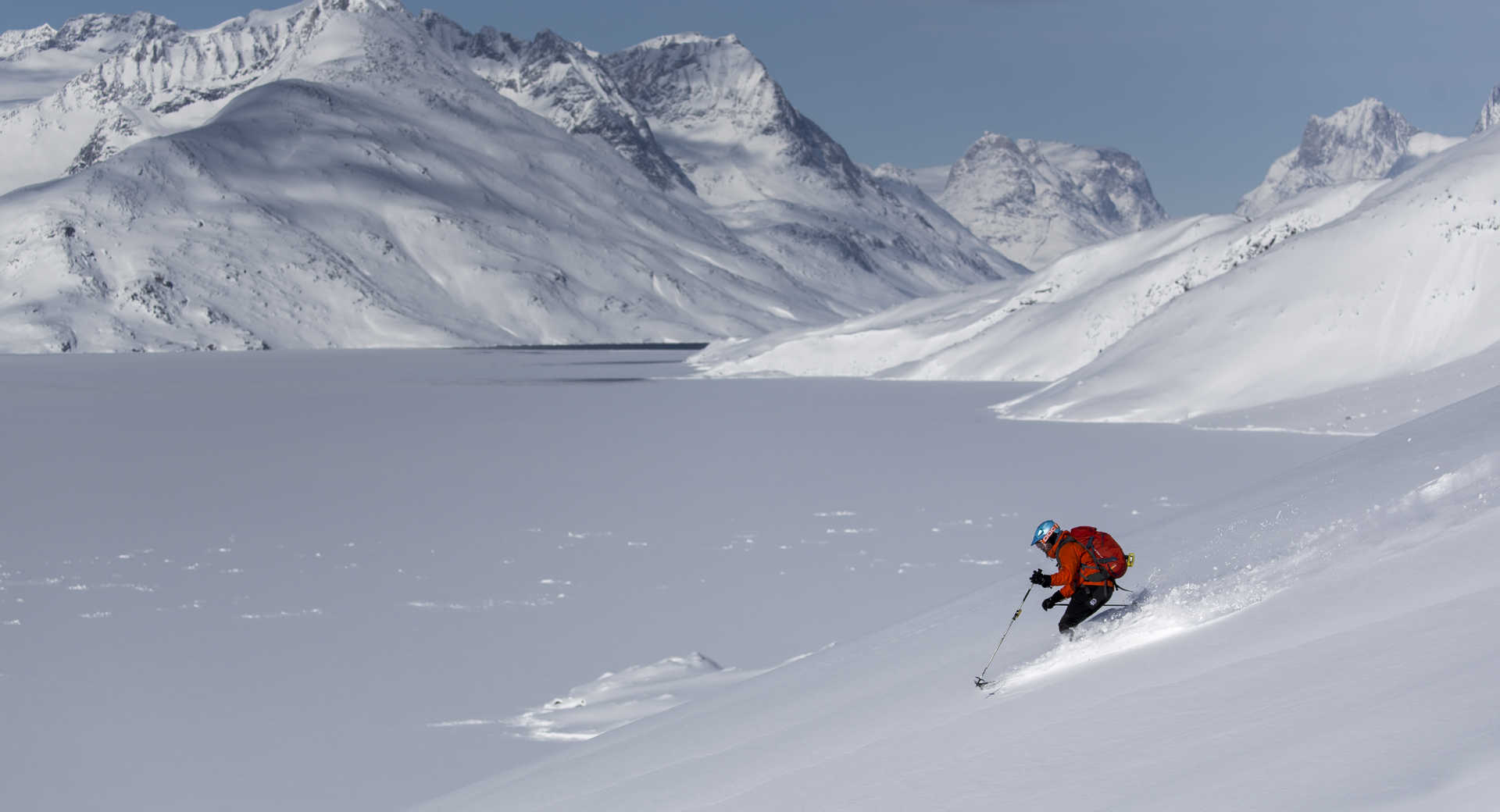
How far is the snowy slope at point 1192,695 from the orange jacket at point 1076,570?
1.15 feet

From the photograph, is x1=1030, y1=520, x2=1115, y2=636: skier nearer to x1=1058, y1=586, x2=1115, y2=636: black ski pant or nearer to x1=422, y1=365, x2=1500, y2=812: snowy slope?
x1=1058, y1=586, x2=1115, y2=636: black ski pant

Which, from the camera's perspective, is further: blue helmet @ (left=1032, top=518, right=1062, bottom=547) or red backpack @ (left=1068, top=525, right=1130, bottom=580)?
blue helmet @ (left=1032, top=518, right=1062, bottom=547)

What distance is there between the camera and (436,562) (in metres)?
21.5

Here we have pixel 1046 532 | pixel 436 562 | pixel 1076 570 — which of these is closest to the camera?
pixel 1076 570

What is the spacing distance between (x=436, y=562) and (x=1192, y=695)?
16040 millimetres

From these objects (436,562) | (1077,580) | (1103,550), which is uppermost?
(1103,550)

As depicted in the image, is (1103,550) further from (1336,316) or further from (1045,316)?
→ (1045,316)

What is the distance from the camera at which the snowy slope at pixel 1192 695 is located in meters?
5.86

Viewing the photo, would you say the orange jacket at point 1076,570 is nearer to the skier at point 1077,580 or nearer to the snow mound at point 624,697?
the skier at point 1077,580

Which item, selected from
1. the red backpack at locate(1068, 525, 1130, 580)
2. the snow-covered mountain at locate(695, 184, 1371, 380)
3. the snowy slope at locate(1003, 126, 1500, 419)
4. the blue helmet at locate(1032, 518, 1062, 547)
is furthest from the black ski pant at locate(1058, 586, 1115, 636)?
the snow-covered mountain at locate(695, 184, 1371, 380)

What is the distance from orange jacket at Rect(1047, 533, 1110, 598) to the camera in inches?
380

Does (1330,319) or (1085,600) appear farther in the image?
(1330,319)

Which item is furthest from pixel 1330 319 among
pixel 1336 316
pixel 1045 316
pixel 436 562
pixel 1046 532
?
pixel 1046 532

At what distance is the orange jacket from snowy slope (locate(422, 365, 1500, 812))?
351mm
